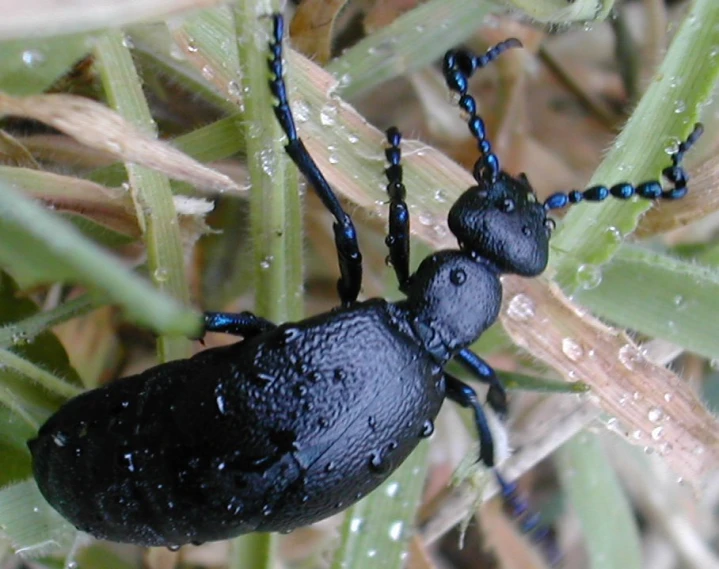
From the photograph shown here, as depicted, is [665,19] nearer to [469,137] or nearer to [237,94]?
[469,137]

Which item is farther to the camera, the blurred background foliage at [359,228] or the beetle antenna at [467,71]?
the beetle antenna at [467,71]

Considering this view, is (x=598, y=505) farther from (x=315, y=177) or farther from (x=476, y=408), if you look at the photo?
(x=315, y=177)

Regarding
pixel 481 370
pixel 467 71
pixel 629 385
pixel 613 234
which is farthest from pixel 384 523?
pixel 467 71

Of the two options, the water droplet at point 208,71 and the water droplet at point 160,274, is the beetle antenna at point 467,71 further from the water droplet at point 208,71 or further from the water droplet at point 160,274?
the water droplet at point 160,274

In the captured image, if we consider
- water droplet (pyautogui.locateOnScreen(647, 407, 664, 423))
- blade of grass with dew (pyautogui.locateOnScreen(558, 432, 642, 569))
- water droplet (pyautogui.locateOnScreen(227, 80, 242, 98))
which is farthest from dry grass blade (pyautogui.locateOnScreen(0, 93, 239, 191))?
blade of grass with dew (pyautogui.locateOnScreen(558, 432, 642, 569))

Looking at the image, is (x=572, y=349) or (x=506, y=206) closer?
(x=572, y=349)

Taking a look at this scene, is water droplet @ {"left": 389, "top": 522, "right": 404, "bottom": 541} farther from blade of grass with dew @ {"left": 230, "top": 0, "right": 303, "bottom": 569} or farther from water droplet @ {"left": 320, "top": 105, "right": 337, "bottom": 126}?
water droplet @ {"left": 320, "top": 105, "right": 337, "bottom": 126}

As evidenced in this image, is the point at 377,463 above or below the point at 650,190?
below

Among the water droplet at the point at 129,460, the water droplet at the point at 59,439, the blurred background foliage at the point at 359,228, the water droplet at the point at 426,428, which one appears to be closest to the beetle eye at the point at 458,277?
the blurred background foliage at the point at 359,228
